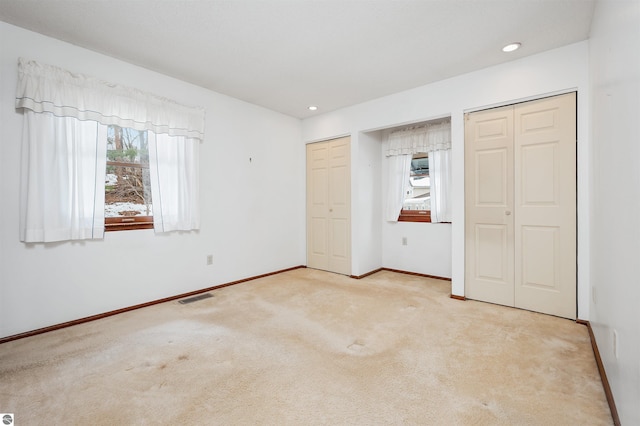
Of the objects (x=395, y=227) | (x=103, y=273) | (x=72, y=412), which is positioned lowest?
(x=72, y=412)

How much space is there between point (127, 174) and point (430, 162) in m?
3.88

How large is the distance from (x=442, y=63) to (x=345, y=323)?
2.83m

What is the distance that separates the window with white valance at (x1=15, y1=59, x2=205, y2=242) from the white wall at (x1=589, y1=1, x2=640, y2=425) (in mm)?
3698

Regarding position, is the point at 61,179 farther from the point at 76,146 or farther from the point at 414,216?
the point at 414,216

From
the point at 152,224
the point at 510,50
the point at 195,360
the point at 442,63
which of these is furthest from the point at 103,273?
the point at 510,50

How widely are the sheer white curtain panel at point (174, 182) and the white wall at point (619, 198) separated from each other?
12.1 feet

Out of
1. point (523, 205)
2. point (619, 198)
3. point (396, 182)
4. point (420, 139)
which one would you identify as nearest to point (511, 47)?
point (523, 205)

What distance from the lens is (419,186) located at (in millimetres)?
4551

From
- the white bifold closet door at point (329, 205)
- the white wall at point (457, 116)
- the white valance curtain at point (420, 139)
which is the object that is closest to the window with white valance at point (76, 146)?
the white bifold closet door at point (329, 205)

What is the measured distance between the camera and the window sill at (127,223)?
116 inches

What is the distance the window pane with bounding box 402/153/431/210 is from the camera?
14.6 feet

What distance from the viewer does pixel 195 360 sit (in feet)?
6.80

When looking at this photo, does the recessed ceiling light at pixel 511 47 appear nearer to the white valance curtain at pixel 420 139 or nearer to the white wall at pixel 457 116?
the white wall at pixel 457 116

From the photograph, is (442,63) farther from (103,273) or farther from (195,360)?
(103,273)
